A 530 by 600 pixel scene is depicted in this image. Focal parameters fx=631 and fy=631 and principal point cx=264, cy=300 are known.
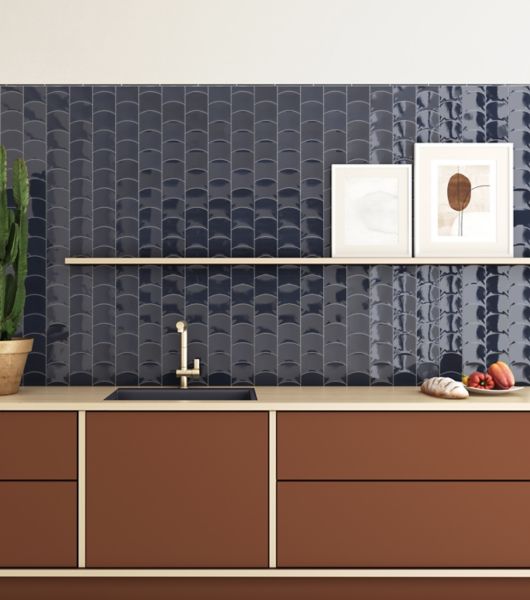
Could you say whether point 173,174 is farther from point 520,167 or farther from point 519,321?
point 519,321

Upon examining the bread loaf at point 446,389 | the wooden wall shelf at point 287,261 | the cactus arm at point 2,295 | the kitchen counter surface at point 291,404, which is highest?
the wooden wall shelf at point 287,261

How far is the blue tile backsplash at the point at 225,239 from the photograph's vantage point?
2787 mm

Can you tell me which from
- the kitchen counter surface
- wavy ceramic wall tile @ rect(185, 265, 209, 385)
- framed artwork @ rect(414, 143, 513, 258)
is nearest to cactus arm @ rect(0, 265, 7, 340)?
the kitchen counter surface

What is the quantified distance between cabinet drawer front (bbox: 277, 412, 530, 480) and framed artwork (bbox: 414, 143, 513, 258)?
0.89m

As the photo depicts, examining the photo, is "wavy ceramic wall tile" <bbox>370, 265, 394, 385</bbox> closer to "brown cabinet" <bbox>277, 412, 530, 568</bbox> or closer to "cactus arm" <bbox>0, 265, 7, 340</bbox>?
"brown cabinet" <bbox>277, 412, 530, 568</bbox>

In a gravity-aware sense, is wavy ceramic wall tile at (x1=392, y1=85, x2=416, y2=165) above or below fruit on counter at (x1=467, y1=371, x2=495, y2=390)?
above

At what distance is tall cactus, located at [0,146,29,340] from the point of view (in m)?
2.46

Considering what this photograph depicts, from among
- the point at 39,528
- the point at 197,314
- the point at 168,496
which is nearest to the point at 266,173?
the point at 197,314

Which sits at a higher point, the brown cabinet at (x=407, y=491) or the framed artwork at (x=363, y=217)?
the framed artwork at (x=363, y=217)

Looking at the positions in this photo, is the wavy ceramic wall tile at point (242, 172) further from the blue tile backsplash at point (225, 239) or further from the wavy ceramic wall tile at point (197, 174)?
the wavy ceramic wall tile at point (197, 174)

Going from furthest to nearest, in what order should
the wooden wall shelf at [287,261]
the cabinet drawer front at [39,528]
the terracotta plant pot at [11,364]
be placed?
the wooden wall shelf at [287,261] → the terracotta plant pot at [11,364] → the cabinet drawer front at [39,528]

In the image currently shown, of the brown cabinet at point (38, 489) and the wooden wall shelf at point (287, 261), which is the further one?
the wooden wall shelf at point (287, 261)

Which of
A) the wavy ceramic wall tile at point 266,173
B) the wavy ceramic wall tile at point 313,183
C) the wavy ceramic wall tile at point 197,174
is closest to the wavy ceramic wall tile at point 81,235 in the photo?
the wavy ceramic wall tile at point 197,174
